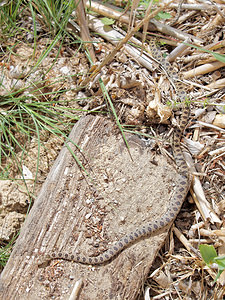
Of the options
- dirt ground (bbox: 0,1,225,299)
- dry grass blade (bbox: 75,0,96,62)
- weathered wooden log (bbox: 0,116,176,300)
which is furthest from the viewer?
dry grass blade (bbox: 75,0,96,62)

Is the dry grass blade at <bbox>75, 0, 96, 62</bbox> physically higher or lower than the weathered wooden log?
higher

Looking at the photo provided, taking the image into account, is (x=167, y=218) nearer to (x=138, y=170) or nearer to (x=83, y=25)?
(x=138, y=170)

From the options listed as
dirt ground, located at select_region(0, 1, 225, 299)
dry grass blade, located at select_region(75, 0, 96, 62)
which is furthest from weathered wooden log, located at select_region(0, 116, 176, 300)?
dry grass blade, located at select_region(75, 0, 96, 62)

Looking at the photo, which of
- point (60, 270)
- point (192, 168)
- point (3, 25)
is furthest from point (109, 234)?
point (3, 25)

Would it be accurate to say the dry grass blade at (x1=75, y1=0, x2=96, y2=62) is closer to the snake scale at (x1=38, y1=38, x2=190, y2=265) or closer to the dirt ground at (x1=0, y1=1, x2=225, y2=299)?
the dirt ground at (x1=0, y1=1, x2=225, y2=299)

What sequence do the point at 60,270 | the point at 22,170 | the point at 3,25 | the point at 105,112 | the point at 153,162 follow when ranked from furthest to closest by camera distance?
the point at 3,25, the point at 22,170, the point at 105,112, the point at 153,162, the point at 60,270

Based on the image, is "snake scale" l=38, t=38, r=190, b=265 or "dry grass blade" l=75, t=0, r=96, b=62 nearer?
"snake scale" l=38, t=38, r=190, b=265

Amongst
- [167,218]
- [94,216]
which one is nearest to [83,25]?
[94,216]

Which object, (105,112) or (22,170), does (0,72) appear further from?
(105,112)

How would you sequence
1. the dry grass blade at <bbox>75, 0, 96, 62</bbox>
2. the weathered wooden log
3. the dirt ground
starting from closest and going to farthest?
1. the weathered wooden log
2. the dirt ground
3. the dry grass blade at <bbox>75, 0, 96, 62</bbox>
